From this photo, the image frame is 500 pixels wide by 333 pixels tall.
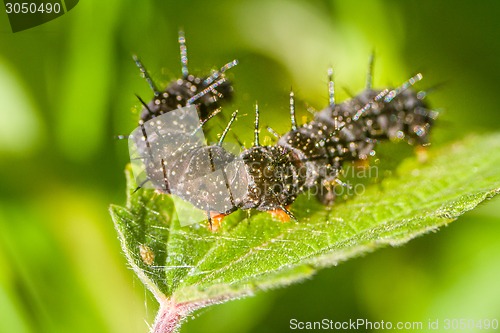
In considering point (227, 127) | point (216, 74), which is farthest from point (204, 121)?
point (216, 74)

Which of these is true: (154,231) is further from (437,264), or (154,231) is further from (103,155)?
(437,264)

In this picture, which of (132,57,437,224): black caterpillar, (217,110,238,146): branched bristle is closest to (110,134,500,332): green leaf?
(132,57,437,224): black caterpillar

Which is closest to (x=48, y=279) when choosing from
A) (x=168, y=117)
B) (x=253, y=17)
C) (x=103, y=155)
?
(x=103, y=155)

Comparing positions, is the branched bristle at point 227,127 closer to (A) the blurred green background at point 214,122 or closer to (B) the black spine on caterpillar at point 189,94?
(A) the blurred green background at point 214,122

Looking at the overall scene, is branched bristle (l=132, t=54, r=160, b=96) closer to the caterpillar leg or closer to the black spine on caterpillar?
the black spine on caterpillar

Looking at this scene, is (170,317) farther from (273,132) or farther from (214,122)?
(273,132)

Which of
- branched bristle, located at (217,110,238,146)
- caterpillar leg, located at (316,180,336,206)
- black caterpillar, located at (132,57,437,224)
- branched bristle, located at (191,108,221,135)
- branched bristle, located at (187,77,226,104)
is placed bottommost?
caterpillar leg, located at (316,180,336,206)

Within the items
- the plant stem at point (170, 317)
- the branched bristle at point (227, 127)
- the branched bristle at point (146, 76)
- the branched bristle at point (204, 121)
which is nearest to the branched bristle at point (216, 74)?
the branched bristle at point (146, 76)
